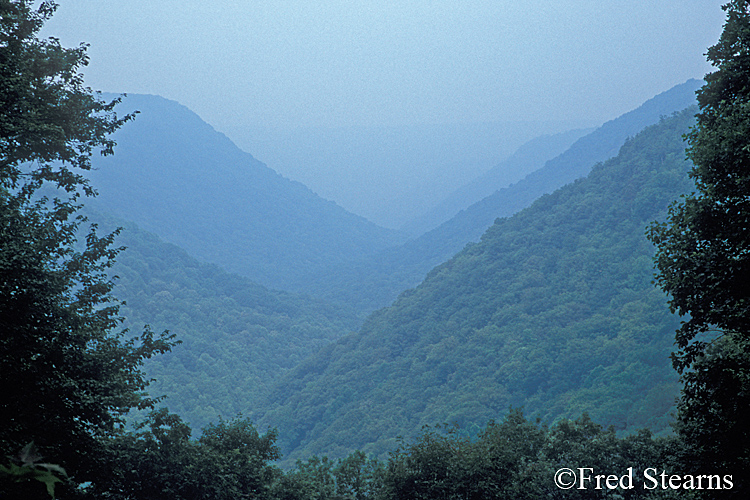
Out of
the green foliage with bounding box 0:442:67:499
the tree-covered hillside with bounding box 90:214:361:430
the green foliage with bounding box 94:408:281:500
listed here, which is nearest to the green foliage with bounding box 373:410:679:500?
the green foliage with bounding box 94:408:281:500

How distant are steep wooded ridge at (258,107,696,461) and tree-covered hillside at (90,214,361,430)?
17.6m

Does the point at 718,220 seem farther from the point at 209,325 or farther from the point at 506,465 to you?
the point at 209,325

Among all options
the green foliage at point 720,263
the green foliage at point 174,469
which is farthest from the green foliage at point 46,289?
the green foliage at point 720,263

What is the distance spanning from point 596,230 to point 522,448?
96347 mm

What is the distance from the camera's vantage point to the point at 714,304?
11.0 meters

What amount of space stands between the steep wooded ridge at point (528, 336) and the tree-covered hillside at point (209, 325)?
17591 millimetres

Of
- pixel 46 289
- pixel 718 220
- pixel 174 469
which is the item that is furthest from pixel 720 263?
pixel 174 469

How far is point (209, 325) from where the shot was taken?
5950 inches

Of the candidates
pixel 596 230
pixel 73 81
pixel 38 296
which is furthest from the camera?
pixel 596 230

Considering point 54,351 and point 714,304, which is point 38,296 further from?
point 714,304

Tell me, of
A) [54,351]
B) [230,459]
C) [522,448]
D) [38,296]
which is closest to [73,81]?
[38,296]

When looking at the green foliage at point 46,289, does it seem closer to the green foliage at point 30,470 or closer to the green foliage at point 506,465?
the green foliage at point 30,470

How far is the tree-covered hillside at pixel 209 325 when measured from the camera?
401ft

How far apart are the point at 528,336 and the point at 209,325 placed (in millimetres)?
95389
